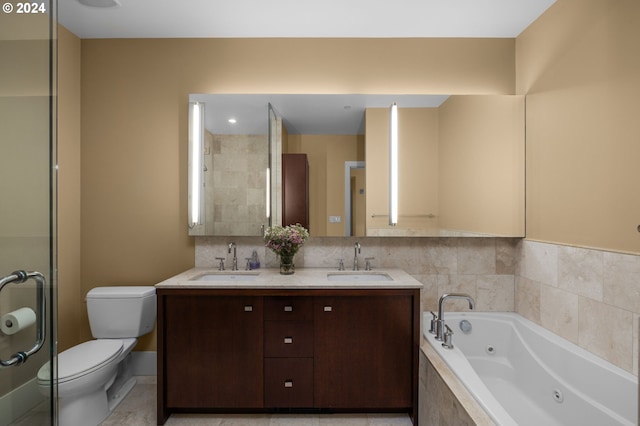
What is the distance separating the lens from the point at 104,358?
6.22ft

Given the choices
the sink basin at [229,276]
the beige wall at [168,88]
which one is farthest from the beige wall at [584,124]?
the sink basin at [229,276]

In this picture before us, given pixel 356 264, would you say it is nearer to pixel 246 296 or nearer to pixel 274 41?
pixel 246 296

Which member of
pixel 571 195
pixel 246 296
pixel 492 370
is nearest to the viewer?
pixel 571 195

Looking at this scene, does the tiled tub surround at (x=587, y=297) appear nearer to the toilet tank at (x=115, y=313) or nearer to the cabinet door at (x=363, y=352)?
the cabinet door at (x=363, y=352)

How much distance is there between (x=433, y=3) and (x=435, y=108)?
2.23 feet

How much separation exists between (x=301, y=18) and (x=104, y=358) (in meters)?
2.52

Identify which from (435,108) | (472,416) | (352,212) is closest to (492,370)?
(472,416)

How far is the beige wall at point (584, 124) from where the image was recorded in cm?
153

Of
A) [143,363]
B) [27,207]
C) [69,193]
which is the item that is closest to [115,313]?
[143,363]

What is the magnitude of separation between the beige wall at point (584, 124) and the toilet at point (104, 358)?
9.10 ft

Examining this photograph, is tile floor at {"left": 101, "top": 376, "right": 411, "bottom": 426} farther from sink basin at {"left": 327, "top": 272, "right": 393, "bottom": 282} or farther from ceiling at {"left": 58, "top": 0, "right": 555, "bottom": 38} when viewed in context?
ceiling at {"left": 58, "top": 0, "right": 555, "bottom": 38}

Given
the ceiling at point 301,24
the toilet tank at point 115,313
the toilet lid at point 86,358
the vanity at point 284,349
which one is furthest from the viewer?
the toilet tank at point 115,313

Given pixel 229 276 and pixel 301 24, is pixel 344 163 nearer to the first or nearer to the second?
pixel 301 24

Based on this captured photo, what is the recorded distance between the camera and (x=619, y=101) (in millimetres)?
1568
